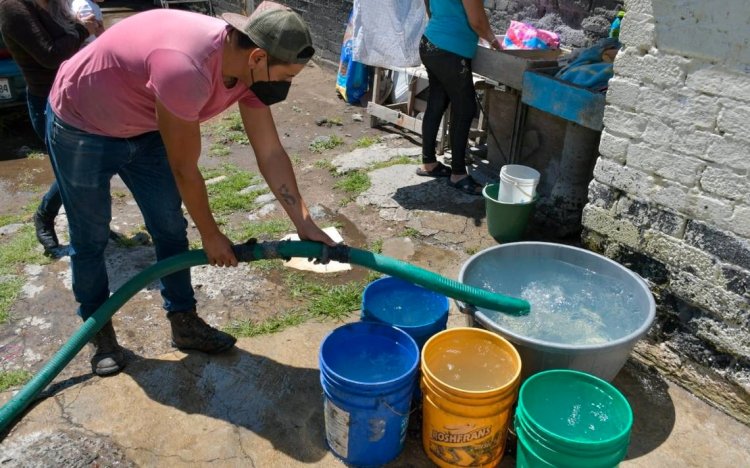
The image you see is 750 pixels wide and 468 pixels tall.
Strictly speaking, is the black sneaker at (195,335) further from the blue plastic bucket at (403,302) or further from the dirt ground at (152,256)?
the blue plastic bucket at (403,302)

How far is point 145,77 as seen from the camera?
7.57 feet

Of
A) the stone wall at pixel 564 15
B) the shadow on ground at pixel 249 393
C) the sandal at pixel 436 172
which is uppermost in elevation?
the stone wall at pixel 564 15

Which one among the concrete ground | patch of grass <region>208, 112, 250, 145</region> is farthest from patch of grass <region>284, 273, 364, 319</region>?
patch of grass <region>208, 112, 250, 145</region>

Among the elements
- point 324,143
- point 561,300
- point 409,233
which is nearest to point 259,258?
point 561,300

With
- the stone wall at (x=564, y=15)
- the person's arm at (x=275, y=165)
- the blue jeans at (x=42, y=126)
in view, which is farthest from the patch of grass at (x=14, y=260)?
the stone wall at (x=564, y=15)

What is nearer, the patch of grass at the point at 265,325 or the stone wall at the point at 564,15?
the patch of grass at the point at 265,325

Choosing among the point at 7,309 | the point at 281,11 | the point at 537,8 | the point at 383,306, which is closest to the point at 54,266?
the point at 7,309

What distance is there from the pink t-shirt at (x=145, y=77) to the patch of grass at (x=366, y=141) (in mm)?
3332

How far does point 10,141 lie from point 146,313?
12.2 ft

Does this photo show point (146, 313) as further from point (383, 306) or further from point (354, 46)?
point (354, 46)

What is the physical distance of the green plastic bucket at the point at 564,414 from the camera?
2.16 metres

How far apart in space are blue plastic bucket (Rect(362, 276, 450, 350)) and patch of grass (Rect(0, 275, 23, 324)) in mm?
2016

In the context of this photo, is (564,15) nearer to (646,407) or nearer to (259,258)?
(646,407)

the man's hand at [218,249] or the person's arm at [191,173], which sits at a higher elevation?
the person's arm at [191,173]
